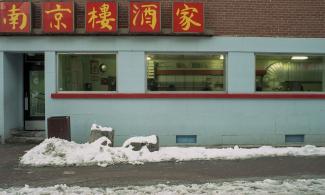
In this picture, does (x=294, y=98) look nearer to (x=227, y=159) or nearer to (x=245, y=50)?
(x=245, y=50)

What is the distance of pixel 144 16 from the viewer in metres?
12.7

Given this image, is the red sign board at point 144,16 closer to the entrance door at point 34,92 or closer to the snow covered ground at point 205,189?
the entrance door at point 34,92

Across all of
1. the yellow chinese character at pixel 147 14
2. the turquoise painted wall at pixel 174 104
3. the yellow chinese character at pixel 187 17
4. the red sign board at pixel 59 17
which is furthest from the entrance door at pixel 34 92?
the yellow chinese character at pixel 187 17

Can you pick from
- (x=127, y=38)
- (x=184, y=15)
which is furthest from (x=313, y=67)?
(x=127, y=38)

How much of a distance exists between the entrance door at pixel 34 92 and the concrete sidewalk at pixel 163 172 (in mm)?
3487

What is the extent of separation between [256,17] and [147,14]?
10.7 feet

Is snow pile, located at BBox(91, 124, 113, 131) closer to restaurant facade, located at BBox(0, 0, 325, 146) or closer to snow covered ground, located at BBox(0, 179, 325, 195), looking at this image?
restaurant facade, located at BBox(0, 0, 325, 146)

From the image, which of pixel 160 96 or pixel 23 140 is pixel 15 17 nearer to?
pixel 23 140

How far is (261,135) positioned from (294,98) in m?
1.49

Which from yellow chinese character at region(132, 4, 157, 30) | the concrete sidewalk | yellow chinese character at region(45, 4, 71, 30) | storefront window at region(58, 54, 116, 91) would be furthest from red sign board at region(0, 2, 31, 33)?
the concrete sidewalk

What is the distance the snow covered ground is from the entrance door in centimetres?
652

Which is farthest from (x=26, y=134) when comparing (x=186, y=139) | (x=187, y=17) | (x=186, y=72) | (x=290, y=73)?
(x=290, y=73)

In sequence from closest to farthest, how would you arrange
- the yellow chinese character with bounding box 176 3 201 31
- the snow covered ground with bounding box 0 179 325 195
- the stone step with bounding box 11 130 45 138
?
the snow covered ground with bounding box 0 179 325 195, the yellow chinese character with bounding box 176 3 201 31, the stone step with bounding box 11 130 45 138

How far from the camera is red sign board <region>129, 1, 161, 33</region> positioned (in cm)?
1270
